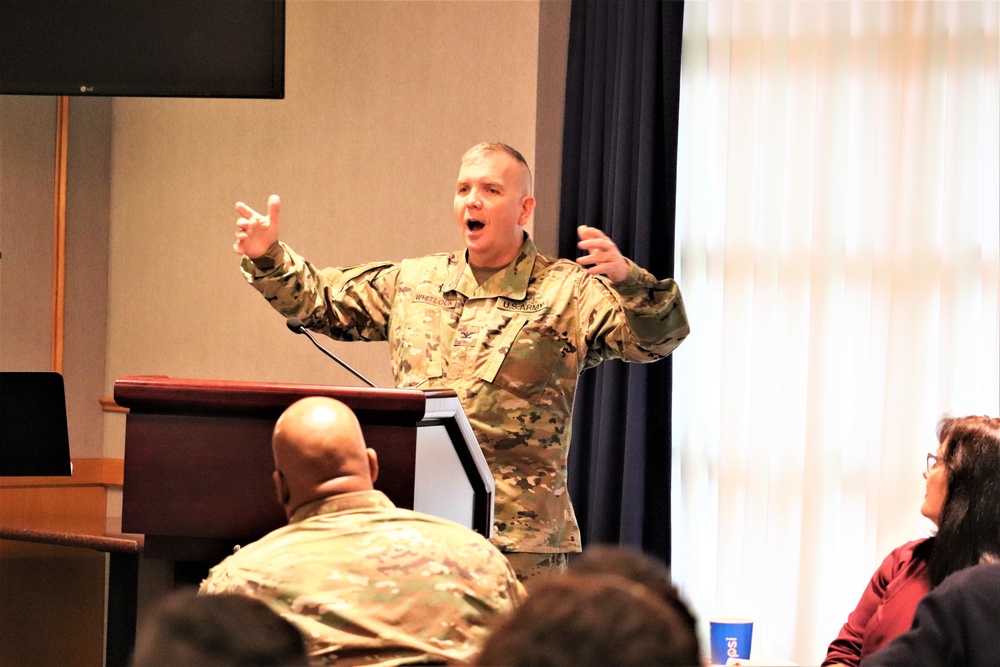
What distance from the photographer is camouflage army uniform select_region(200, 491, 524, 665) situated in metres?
1.67

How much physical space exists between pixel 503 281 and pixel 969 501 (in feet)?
4.17

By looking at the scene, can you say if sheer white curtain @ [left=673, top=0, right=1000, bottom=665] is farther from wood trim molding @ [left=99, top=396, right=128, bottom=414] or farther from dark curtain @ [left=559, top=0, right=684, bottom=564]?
wood trim molding @ [left=99, top=396, right=128, bottom=414]

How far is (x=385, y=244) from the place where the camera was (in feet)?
15.3

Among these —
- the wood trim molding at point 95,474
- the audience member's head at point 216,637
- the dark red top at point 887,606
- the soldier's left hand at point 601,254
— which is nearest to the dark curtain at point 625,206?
the dark red top at point 887,606

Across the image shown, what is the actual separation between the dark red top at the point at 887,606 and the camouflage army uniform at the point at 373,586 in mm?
1433

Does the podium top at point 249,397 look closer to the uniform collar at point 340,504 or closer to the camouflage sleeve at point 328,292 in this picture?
the uniform collar at point 340,504

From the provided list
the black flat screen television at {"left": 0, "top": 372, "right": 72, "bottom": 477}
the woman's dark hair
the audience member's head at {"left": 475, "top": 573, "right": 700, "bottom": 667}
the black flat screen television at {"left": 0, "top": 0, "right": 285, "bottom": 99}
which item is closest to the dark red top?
the woman's dark hair

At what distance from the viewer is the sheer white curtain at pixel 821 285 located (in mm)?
4422

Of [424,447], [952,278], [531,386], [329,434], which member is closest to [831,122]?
[952,278]

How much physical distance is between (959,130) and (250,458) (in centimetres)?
325

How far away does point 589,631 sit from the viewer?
83 cm

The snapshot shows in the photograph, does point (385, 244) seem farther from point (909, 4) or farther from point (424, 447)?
point (424, 447)

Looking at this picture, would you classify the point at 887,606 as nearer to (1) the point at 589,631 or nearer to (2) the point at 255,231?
(2) the point at 255,231

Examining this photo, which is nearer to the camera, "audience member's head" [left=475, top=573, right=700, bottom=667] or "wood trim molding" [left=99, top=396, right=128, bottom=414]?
"audience member's head" [left=475, top=573, right=700, bottom=667]
